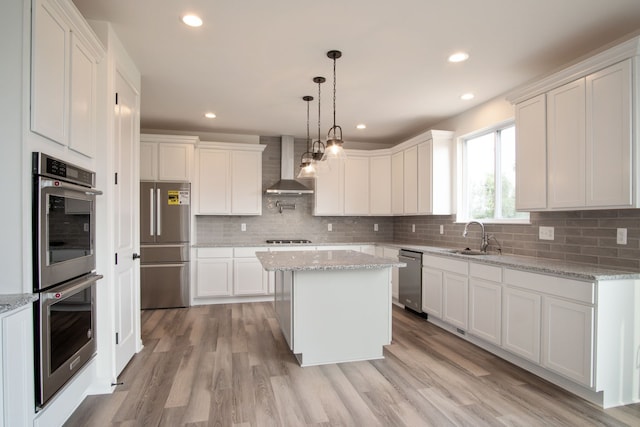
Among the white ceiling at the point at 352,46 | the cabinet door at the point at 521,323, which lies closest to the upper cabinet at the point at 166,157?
the white ceiling at the point at 352,46

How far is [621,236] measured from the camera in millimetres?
2668

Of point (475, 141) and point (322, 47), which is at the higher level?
point (322, 47)

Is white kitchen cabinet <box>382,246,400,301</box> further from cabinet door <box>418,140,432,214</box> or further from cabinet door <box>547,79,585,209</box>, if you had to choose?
cabinet door <box>547,79,585,209</box>

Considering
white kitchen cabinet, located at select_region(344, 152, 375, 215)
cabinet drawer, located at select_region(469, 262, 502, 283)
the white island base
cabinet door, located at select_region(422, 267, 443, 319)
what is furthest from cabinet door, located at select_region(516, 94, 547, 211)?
white kitchen cabinet, located at select_region(344, 152, 375, 215)

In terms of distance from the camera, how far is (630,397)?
2.40 metres

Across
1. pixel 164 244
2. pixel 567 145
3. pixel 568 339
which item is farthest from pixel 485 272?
pixel 164 244

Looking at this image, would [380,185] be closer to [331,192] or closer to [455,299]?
[331,192]

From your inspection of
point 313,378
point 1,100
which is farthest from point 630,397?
point 1,100

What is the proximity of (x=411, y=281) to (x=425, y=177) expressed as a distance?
1.41m

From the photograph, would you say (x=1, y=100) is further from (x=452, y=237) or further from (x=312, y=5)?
(x=452, y=237)

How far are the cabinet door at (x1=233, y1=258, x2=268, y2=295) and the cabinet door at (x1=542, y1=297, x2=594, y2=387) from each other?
3648 mm

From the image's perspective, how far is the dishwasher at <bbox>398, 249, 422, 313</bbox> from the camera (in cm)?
446

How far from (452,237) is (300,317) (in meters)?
2.59

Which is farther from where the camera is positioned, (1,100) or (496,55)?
(496,55)
